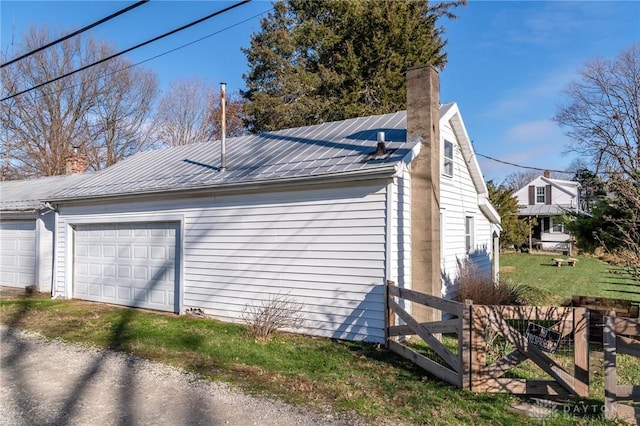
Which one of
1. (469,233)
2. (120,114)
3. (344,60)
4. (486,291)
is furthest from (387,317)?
(120,114)

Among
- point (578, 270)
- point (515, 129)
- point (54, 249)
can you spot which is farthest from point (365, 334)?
point (515, 129)

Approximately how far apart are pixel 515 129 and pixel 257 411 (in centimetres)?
2544

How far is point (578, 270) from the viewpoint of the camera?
1934 cm

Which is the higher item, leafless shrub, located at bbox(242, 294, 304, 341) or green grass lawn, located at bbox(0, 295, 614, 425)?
leafless shrub, located at bbox(242, 294, 304, 341)

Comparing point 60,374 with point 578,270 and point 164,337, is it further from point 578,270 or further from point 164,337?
point 578,270

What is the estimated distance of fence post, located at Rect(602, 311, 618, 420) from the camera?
438cm

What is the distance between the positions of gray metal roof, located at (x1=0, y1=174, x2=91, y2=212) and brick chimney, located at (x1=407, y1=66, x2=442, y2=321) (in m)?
10.8

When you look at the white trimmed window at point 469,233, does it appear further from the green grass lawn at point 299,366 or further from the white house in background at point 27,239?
the white house in background at point 27,239

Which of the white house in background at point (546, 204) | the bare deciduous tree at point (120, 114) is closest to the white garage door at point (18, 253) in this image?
the bare deciduous tree at point (120, 114)

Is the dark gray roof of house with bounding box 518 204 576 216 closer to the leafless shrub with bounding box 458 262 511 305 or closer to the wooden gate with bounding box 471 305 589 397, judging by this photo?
the leafless shrub with bounding box 458 262 511 305

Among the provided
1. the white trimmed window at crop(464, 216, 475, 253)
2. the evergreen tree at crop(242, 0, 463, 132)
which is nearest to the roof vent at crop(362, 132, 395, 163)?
the white trimmed window at crop(464, 216, 475, 253)

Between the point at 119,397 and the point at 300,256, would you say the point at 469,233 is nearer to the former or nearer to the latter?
the point at 300,256

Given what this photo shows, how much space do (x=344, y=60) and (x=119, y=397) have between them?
21.2 metres

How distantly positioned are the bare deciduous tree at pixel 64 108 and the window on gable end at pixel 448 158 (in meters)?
25.3
